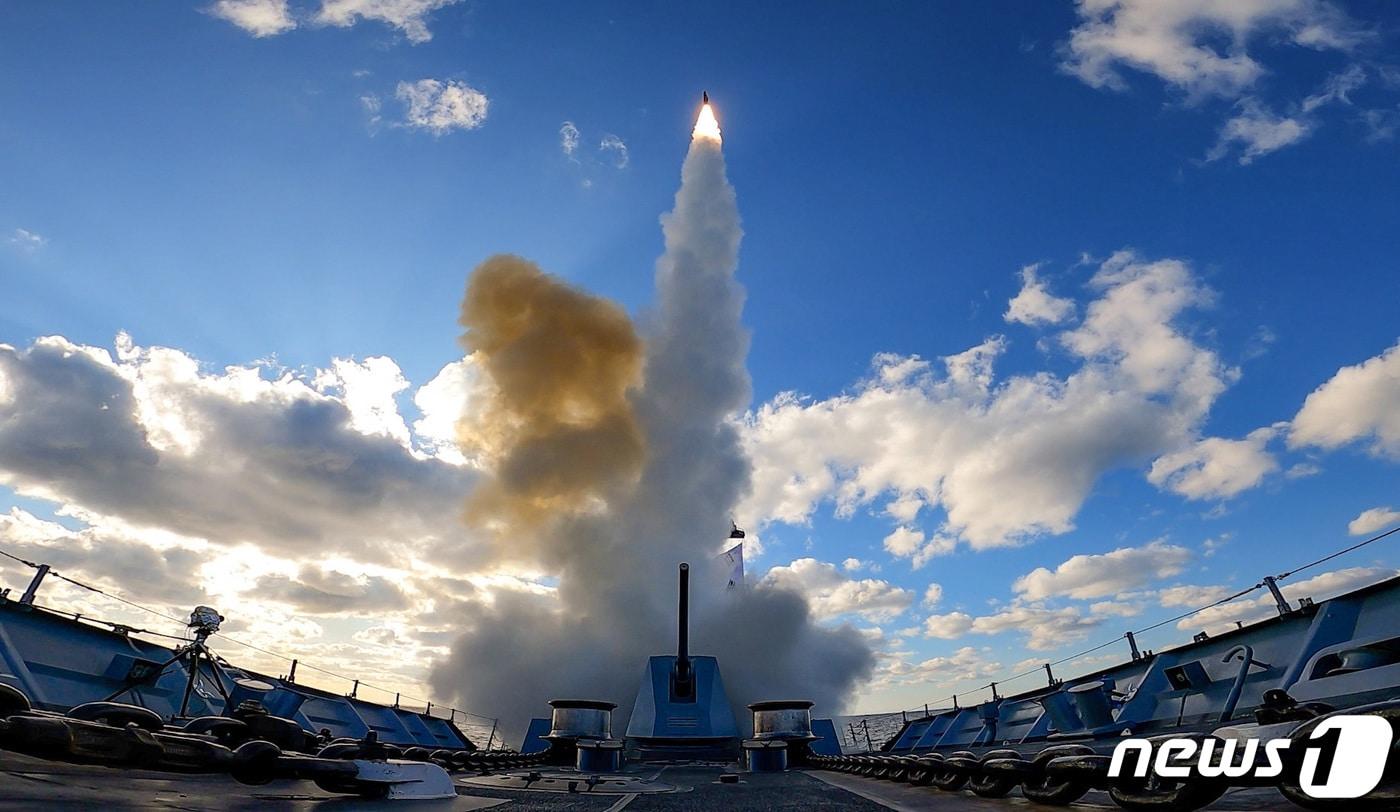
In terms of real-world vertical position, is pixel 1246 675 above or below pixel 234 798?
above

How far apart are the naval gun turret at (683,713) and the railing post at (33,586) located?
17.0 m

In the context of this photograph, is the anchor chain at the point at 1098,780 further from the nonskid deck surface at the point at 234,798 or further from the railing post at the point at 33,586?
the railing post at the point at 33,586

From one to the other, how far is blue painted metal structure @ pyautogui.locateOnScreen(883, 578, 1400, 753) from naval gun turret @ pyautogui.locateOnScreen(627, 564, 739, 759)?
428 inches

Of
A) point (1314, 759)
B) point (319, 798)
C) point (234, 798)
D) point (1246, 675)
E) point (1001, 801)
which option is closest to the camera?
point (1314, 759)

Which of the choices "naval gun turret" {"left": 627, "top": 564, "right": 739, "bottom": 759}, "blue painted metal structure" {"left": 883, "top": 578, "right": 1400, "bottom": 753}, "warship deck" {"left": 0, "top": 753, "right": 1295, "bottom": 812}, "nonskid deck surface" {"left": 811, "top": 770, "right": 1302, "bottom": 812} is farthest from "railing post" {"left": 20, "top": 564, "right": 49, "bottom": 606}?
"naval gun turret" {"left": 627, "top": 564, "right": 739, "bottom": 759}

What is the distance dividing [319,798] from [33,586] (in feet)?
27.8

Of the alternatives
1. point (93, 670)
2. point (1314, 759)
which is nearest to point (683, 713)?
point (93, 670)

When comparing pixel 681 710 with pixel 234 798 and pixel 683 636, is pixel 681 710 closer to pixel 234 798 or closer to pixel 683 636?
pixel 683 636

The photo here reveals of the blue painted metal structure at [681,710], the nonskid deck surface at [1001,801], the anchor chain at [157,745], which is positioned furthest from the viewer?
the blue painted metal structure at [681,710]

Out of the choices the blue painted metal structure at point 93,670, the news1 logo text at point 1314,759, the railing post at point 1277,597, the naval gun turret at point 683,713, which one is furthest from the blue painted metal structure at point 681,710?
the news1 logo text at point 1314,759

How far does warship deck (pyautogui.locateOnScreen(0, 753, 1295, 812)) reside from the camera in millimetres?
2441

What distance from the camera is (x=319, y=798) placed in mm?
3822

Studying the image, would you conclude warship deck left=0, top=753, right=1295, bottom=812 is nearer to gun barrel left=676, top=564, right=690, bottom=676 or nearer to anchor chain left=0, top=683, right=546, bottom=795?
anchor chain left=0, top=683, right=546, bottom=795

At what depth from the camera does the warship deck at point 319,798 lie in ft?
8.01
